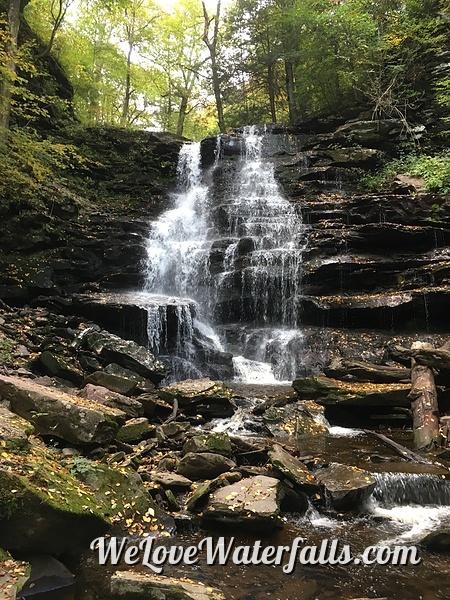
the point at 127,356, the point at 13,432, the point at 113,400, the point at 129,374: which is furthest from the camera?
the point at 127,356

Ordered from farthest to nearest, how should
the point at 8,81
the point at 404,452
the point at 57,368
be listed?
the point at 8,81 → the point at 57,368 → the point at 404,452

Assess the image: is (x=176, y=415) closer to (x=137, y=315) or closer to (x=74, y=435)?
(x=74, y=435)

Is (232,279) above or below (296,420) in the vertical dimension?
above

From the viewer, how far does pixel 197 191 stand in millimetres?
19969

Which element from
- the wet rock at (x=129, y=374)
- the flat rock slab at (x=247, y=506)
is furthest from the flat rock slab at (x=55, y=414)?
the wet rock at (x=129, y=374)

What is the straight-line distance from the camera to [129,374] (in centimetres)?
929

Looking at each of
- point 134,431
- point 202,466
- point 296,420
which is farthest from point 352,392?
point 134,431

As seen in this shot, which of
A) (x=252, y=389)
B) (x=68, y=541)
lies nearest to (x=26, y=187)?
(x=252, y=389)

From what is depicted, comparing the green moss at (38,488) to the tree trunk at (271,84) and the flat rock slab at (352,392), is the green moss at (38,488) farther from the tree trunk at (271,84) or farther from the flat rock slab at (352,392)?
the tree trunk at (271,84)

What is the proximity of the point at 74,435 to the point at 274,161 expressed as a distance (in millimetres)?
17985

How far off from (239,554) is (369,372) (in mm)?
5620

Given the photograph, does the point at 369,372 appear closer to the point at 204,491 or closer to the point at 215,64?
the point at 204,491

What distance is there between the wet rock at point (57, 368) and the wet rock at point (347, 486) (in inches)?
206

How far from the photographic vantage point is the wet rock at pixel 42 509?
3014 millimetres
